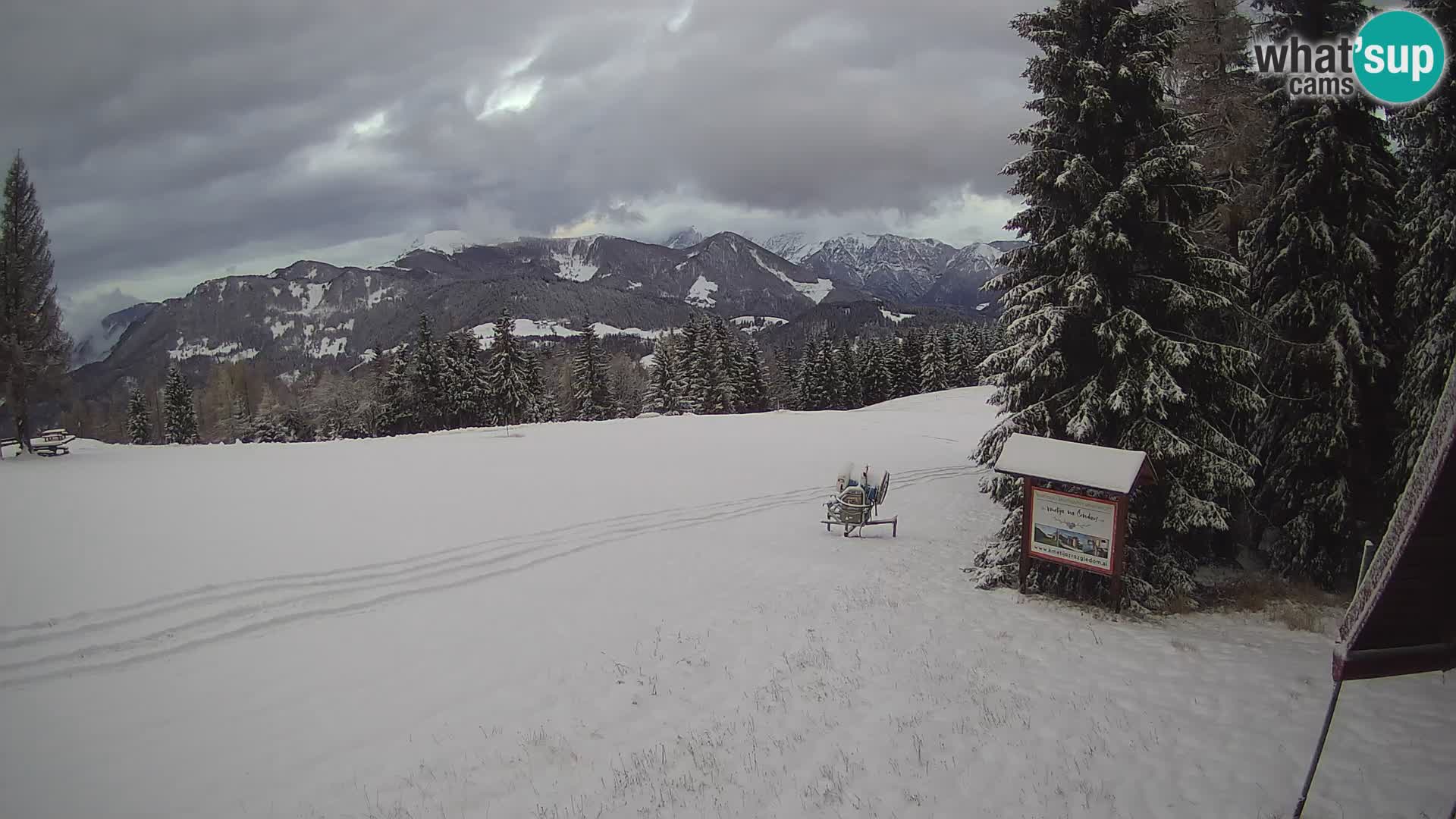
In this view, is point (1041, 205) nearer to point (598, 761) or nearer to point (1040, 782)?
point (1040, 782)

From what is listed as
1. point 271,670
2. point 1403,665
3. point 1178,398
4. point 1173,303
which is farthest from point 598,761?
point 1173,303

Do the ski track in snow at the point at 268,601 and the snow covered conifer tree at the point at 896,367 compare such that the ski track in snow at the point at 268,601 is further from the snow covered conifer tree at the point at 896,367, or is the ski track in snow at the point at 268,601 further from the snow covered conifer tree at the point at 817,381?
the snow covered conifer tree at the point at 896,367

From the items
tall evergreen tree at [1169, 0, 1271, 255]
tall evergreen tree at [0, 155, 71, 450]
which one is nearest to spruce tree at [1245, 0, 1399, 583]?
tall evergreen tree at [1169, 0, 1271, 255]

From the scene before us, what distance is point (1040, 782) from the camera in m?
6.48

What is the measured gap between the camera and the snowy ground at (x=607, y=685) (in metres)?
6.60

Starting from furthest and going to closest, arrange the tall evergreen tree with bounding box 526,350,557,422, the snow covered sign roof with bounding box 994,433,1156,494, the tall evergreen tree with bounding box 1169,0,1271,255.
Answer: the tall evergreen tree with bounding box 526,350,557,422 → the tall evergreen tree with bounding box 1169,0,1271,255 → the snow covered sign roof with bounding box 994,433,1156,494

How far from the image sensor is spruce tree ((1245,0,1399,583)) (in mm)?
11969

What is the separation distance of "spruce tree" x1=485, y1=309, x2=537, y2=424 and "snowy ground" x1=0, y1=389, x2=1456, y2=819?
3841 cm

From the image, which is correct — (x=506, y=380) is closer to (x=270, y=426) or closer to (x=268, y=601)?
(x=270, y=426)

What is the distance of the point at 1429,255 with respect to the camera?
1019 centimetres

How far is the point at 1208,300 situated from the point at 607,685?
1203 centimetres

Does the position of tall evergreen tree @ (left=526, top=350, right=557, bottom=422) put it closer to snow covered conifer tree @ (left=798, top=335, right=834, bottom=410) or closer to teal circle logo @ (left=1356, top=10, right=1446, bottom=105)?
snow covered conifer tree @ (left=798, top=335, right=834, bottom=410)

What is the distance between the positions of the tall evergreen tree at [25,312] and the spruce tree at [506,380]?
101 ft

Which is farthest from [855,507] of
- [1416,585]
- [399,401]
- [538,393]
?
[538,393]
